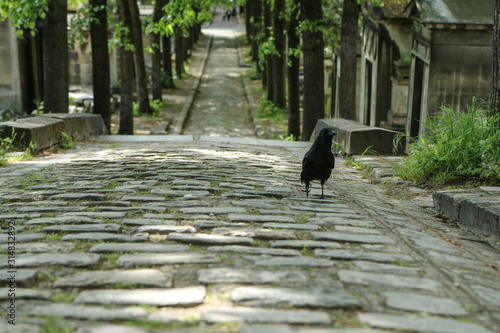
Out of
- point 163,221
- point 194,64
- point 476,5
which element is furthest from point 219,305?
point 194,64

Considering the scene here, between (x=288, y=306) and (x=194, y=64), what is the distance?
42.7 meters

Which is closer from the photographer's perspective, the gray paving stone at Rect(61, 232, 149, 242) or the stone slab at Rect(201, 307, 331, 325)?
the stone slab at Rect(201, 307, 331, 325)

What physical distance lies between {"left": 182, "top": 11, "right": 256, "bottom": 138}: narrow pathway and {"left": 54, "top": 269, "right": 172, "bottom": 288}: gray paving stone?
17.2m

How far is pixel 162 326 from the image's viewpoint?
2697mm

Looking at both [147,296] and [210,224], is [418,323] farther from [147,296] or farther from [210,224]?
[210,224]

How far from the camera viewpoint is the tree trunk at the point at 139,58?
20.8 meters

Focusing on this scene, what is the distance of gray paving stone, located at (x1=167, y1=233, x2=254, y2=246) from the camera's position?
4.08 metres

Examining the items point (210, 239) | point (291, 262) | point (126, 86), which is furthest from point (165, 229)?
point (126, 86)

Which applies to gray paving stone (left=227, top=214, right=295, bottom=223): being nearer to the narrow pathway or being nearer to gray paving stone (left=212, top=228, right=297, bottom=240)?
gray paving stone (left=212, top=228, right=297, bottom=240)

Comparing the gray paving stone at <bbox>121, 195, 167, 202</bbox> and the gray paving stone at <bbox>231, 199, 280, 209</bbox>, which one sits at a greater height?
the gray paving stone at <bbox>121, 195, 167, 202</bbox>

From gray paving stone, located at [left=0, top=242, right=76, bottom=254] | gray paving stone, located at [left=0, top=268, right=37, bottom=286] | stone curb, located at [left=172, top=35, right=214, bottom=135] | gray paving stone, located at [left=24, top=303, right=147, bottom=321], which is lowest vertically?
stone curb, located at [left=172, top=35, right=214, bottom=135]

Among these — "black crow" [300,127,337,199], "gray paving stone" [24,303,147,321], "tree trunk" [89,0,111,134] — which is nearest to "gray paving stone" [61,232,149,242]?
"gray paving stone" [24,303,147,321]

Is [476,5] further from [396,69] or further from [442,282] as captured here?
[442,282]

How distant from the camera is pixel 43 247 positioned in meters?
3.90
